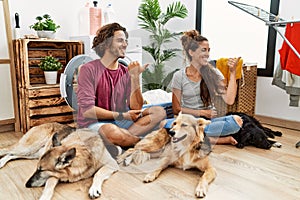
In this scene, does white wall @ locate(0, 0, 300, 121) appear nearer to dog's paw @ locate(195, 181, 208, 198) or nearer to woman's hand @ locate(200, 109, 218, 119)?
woman's hand @ locate(200, 109, 218, 119)

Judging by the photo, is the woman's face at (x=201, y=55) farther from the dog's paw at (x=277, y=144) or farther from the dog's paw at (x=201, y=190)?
the dog's paw at (x=277, y=144)

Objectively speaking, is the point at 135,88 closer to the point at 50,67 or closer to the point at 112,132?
the point at 112,132

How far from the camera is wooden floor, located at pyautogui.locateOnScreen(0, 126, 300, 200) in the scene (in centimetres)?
128

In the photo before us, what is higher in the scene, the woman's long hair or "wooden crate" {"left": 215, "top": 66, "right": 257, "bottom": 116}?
the woman's long hair

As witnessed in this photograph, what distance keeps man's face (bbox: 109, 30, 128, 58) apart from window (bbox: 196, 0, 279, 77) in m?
1.78

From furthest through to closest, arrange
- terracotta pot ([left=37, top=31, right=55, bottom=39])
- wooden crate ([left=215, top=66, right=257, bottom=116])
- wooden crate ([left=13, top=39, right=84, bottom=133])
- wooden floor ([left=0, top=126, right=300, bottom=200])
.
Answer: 1. wooden crate ([left=215, top=66, right=257, bottom=116])
2. terracotta pot ([left=37, top=31, right=55, bottom=39])
3. wooden crate ([left=13, top=39, right=84, bottom=133])
4. wooden floor ([left=0, top=126, right=300, bottom=200])

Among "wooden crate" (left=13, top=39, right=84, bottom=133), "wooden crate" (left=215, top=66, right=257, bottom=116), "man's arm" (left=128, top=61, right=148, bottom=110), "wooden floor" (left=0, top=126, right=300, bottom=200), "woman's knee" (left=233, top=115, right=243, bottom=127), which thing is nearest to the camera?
"man's arm" (left=128, top=61, right=148, bottom=110)

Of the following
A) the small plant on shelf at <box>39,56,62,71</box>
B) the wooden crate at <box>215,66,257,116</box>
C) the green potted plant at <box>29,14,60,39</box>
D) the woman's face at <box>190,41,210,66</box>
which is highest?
the green potted plant at <box>29,14,60,39</box>

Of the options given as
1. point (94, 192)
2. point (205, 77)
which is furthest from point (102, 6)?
point (94, 192)

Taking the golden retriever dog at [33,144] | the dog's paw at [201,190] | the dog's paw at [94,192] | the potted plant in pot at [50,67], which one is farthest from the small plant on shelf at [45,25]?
the dog's paw at [201,190]

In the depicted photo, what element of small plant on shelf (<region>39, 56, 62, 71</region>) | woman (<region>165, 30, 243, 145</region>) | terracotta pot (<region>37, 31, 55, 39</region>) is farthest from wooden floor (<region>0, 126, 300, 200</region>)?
terracotta pot (<region>37, 31, 55, 39</region>)

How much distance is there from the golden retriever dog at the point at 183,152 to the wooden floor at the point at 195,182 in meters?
0.04

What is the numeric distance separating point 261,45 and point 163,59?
5.28ft

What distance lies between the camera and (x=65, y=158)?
130 centimetres
